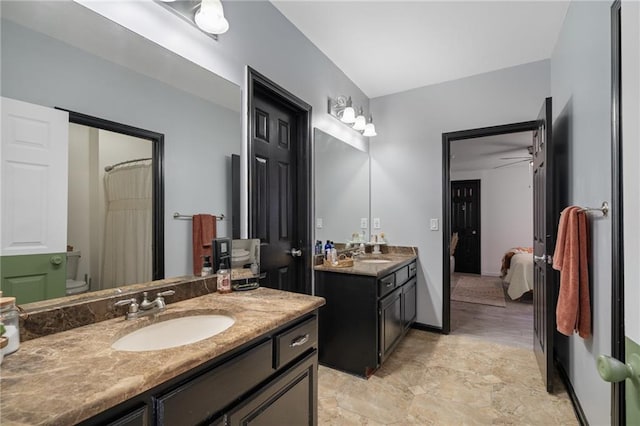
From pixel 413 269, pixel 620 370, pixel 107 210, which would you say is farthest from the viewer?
pixel 413 269

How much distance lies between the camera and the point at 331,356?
7.71 ft

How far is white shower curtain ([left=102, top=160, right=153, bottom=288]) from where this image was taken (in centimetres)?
111

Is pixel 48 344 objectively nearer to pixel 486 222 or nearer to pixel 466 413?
pixel 466 413

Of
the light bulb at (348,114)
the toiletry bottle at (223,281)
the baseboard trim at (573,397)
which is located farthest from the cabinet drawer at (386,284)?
the light bulb at (348,114)

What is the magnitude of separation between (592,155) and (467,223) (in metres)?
5.62

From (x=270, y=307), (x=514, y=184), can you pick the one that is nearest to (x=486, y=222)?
(x=514, y=184)

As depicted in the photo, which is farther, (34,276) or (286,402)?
(286,402)

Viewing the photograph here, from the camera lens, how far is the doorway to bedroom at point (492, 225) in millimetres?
4324

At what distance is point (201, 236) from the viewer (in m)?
1.48

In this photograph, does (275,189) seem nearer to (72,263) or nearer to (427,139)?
(72,263)

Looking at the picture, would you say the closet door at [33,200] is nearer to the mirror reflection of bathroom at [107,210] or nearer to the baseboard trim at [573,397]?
the mirror reflection of bathroom at [107,210]

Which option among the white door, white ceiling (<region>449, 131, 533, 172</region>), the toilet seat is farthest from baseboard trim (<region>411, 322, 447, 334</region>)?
the white door

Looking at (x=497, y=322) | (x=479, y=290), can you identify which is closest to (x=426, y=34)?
(x=497, y=322)

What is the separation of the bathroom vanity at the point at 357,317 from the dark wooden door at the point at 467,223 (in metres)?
4.98
